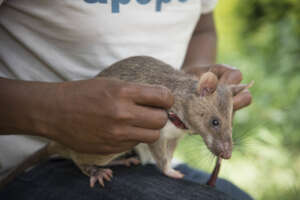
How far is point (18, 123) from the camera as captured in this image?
1770 mm

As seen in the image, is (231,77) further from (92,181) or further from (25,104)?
(25,104)

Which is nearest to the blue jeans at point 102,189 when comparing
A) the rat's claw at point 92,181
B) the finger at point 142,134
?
the rat's claw at point 92,181

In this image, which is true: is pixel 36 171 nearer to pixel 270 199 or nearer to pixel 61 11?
pixel 61 11

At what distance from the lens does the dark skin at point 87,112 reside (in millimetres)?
1676

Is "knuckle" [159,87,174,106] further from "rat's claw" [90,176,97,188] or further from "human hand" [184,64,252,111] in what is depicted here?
"rat's claw" [90,176,97,188]

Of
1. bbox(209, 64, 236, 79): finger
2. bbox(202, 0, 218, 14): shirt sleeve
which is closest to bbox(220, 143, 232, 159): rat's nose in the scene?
bbox(209, 64, 236, 79): finger

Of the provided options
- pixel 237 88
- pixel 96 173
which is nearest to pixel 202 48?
pixel 237 88

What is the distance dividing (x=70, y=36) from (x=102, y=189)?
931 millimetres

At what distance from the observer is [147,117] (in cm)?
173

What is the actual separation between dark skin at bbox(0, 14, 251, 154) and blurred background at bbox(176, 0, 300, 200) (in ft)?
2.03

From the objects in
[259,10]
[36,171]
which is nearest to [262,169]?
[36,171]

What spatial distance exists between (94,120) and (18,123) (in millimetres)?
410

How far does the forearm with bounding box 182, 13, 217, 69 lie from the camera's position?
9.63ft

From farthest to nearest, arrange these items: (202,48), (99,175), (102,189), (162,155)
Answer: (202,48) < (162,155) < (99,175) < (102,189)
